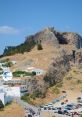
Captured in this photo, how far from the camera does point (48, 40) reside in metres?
101

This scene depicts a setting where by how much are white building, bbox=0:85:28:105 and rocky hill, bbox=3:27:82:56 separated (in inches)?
1002

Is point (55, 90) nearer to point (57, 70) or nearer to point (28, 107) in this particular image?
point (57, 70)

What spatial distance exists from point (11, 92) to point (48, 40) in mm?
29851

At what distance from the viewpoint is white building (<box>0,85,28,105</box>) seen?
7131cm

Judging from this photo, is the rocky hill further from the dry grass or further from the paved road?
the dry grass

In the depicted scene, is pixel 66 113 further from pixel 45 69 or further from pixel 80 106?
pixel 45 69

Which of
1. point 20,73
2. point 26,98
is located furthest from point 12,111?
point 20,73

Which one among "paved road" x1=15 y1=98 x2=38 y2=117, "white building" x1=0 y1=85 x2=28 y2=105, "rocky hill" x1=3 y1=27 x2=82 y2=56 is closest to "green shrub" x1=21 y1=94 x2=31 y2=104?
"white building" x1=0 y1=85 x2=28 y2=105

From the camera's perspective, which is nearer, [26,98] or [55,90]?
[26,98]

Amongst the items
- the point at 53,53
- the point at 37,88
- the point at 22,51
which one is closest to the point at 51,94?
the point at 37,88

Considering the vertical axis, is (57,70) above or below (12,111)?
above

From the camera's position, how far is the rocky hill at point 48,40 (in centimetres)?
10138

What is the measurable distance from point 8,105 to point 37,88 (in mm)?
8778

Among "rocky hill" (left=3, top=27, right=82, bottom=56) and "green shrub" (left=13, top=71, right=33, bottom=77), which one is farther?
"rocky hill" (left=3, top=27, right=82, bottom=56)
